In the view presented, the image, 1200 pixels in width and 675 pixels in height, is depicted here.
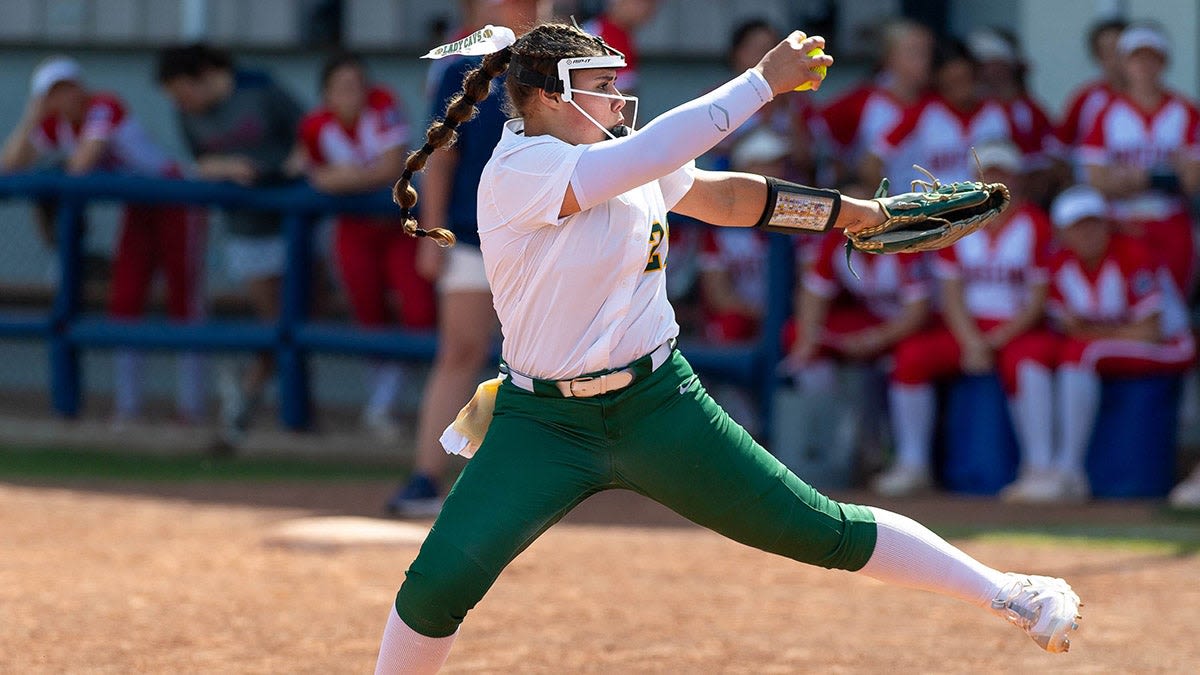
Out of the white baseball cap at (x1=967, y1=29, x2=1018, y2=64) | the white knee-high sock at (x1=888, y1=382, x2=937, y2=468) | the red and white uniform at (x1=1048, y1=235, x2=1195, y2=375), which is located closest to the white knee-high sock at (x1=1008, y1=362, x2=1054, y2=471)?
the red and white uniform at (x1=1048, y1=235, x2=1195, y2=375)

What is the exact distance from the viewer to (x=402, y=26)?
11.1 meters

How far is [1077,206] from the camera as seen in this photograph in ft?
25.4

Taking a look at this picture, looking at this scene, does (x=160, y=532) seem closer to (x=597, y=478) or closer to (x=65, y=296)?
(x=65, y=296)

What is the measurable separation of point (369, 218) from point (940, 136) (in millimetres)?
3026

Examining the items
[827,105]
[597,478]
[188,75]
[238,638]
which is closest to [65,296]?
[188,75]

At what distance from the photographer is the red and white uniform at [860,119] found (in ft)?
28.1

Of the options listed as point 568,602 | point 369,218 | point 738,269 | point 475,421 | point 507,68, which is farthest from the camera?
point 369,218

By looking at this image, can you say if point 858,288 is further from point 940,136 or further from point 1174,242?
point 1174,242

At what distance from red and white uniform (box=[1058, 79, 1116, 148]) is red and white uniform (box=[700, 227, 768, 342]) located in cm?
160

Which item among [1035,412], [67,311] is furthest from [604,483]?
[67,311]

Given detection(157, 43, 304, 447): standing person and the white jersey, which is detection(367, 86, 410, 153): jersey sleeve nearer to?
detection(157, 43, 304, 447): standing person

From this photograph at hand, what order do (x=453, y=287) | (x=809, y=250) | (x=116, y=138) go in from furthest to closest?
1. (x=116, y=138)
2. (x=809, y=250)
3. (x=453, y=287)

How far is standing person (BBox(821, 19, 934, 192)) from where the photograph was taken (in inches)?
336

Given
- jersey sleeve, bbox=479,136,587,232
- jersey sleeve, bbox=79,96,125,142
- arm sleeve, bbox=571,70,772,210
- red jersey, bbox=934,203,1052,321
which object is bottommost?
jersey sleeve, bbox=79,96,125,142
